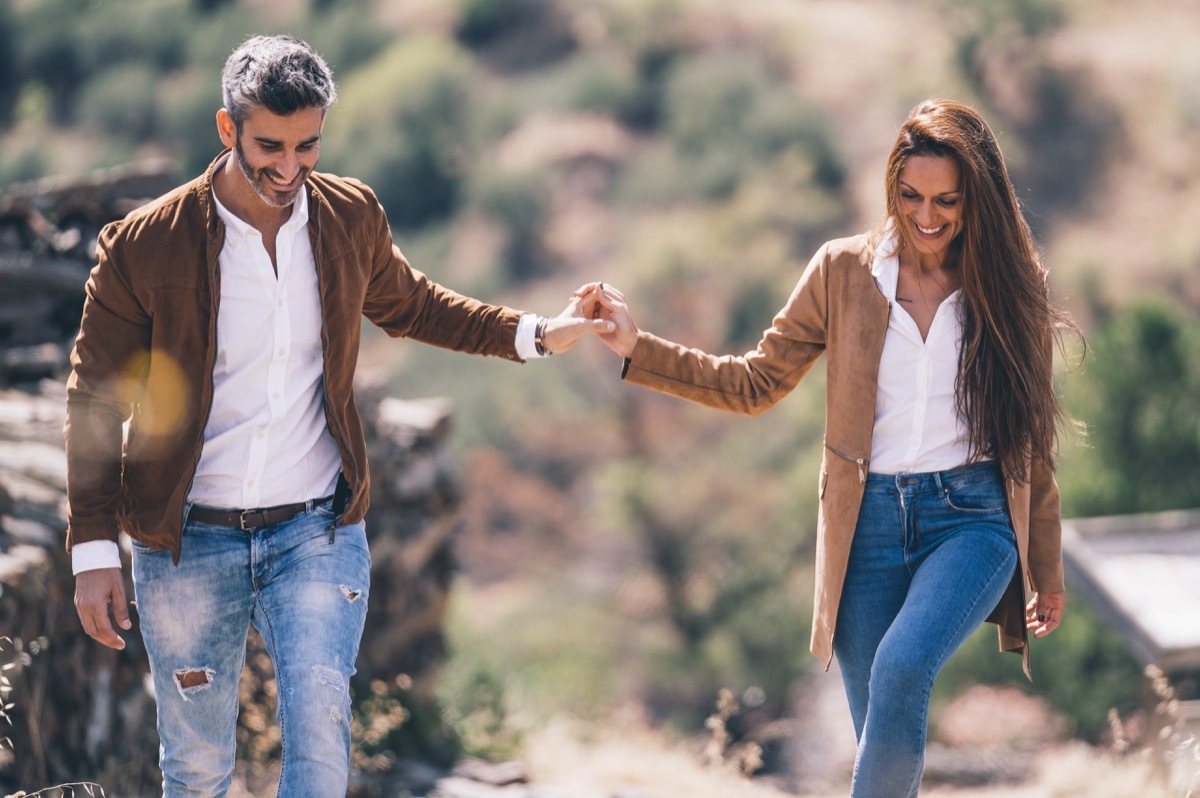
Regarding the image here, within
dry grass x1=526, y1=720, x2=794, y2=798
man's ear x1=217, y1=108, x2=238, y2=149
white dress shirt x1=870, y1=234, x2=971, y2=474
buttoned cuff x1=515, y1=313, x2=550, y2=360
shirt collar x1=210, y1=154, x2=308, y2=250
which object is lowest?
dry grass x1=526, y1=720, x2=794, y2=798

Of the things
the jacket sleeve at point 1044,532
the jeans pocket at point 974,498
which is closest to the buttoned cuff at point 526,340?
the jeans pocket at point 974,498

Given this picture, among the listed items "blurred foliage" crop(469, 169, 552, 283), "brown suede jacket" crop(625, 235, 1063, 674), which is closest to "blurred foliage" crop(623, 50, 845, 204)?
"blurred foliage" crop(469, 169, 552, 283)

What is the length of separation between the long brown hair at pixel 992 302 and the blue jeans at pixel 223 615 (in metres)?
1.44

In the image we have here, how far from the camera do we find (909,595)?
3.15m

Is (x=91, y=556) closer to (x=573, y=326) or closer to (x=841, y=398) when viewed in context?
(x=573, y=326)

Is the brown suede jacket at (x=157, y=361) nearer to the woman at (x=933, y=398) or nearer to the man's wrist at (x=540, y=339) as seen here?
the man's wrist at (x=540, y=339)

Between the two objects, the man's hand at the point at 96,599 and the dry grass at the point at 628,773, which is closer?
the man's hand at the point at 96,599

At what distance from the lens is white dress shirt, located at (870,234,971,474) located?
129 inches

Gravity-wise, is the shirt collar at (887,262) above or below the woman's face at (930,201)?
below

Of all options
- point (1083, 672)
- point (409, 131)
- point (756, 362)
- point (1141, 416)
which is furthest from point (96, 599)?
point (409, 131)

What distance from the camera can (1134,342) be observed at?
14305 millimetres

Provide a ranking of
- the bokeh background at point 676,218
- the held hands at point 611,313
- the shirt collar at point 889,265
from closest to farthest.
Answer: the shirt collar at point 889,265 → the held hands at point 611,313 → the bokeh background at point 676,218

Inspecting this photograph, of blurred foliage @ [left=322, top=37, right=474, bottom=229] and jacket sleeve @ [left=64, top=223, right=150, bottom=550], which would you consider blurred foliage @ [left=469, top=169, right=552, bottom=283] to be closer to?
blurred foliage @ [left=322, top=37, right=474, bottom=229]

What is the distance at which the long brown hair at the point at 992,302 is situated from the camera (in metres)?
3.25
